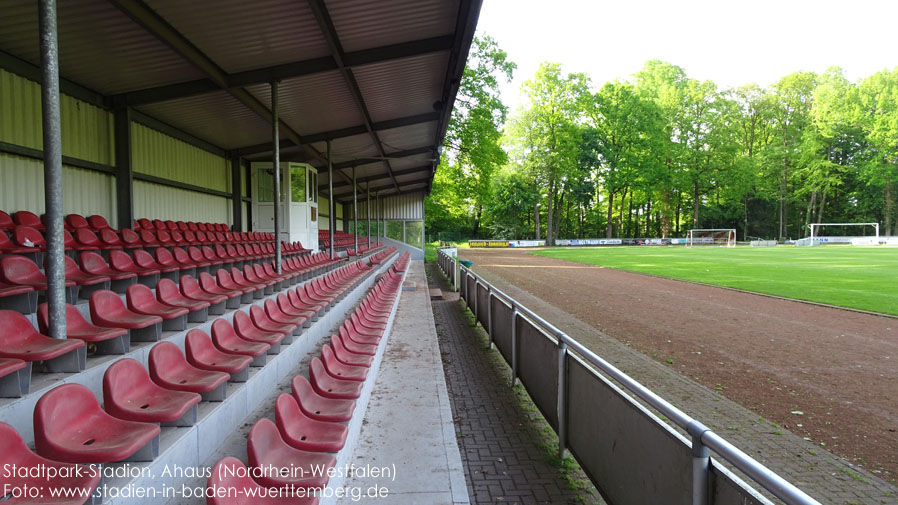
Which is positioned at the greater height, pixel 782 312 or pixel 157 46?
pixel 157 46

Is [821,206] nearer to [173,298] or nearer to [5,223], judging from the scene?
[173,298]

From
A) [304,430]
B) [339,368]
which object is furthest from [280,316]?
[304,430]

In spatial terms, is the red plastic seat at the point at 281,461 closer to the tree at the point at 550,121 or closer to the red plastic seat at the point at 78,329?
the red plastic seat at the point at 78,329

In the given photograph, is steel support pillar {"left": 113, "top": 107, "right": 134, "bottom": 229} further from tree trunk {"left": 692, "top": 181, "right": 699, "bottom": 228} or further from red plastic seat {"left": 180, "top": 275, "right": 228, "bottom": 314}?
tree trunk {"left": 692, "top": 181, "right": 699, "bottom": 228}

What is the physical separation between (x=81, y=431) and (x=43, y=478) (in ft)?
1.42

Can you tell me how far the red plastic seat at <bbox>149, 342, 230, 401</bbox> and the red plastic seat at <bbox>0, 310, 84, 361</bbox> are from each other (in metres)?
0.47

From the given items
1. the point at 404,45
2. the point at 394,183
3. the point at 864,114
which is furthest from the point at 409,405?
the point at 864,114

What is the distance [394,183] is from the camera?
2686 cm

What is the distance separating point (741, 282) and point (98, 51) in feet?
67.0

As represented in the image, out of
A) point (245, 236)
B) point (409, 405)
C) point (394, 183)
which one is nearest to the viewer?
point (409, 405)

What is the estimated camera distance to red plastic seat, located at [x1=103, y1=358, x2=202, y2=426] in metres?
2.41

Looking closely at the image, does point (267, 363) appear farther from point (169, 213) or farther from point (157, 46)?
point (169, 213)

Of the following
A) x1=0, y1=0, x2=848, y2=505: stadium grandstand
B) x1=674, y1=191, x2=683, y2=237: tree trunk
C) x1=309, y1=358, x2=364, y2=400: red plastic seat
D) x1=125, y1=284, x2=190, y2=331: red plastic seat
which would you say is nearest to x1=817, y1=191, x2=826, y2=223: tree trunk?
x1=674, y1=191, x2=683, y2=237: tree trunk

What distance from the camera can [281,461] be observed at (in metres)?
2.32
